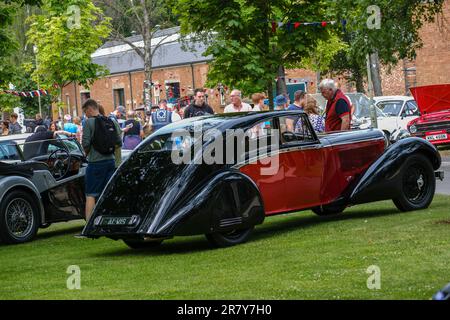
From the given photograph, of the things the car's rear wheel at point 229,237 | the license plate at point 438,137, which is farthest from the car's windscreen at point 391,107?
the car's rear wheel at point 229,237

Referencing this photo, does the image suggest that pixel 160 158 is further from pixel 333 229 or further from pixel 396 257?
pixel 396 257

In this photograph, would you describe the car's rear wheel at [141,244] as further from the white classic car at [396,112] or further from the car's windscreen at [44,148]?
the white classic car at [396,112]

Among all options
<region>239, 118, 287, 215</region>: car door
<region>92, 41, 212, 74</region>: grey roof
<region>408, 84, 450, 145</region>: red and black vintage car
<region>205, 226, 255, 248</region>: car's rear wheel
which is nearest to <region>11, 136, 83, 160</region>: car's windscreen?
<region>239, 118, 287, 215</region>: car door

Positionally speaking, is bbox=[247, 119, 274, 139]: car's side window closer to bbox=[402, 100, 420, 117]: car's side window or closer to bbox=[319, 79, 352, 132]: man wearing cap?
bbox=[319, 79, 352, 132]: man wearing cap

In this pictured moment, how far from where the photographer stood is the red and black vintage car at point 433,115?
2702cm

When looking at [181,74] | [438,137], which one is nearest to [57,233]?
[438,137]

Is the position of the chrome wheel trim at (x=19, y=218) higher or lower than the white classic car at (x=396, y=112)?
lower

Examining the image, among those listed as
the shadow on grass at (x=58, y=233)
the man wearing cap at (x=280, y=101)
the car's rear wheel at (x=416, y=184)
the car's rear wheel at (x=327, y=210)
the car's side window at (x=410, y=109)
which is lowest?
the shadow on grass at (x=58, y=233)

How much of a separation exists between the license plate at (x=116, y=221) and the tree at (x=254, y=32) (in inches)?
281

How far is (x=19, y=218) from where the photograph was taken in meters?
13.9

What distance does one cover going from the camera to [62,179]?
14.6 m

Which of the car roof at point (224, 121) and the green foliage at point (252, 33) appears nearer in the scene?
the car roof at point (224, 121)

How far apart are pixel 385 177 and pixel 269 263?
3.85m
